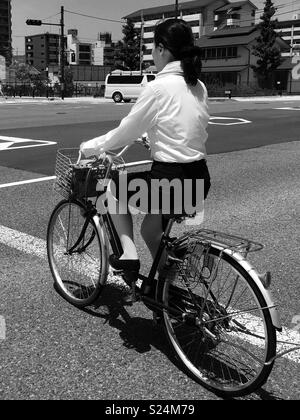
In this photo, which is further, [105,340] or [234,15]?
[234,15]

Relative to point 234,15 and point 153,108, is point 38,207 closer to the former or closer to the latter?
point 153,108

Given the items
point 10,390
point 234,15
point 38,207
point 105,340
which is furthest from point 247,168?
point 234,15

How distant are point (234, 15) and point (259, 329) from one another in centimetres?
12031

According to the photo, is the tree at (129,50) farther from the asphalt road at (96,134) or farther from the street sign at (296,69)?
the asphalt road at (96,134)

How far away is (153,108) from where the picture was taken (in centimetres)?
272

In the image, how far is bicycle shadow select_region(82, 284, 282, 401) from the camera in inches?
124

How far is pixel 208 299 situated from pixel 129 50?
7842cm

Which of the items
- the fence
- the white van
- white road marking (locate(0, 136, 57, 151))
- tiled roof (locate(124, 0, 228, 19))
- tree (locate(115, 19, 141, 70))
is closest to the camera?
white road marking (locate(0, 136, 57, 151))

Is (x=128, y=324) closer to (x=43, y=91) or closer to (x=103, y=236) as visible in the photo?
(x=103, y=236)

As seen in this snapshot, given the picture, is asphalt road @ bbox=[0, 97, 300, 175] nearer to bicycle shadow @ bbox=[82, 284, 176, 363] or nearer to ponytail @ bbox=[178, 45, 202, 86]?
bicycle shadow @ bbox=[82, 284, 176, 363]

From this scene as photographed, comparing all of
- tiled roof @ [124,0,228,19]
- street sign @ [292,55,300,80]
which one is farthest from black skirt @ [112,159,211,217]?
tiled roof @ [124,0,228,19]

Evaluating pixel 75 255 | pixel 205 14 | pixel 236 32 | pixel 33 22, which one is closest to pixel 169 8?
pixel 205 14

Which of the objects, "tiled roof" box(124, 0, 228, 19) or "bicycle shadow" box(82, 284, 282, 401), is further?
"tiled roof" box(124, 0, 228, 19)

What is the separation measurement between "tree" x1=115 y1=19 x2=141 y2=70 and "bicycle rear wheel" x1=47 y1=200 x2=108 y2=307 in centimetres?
7659
